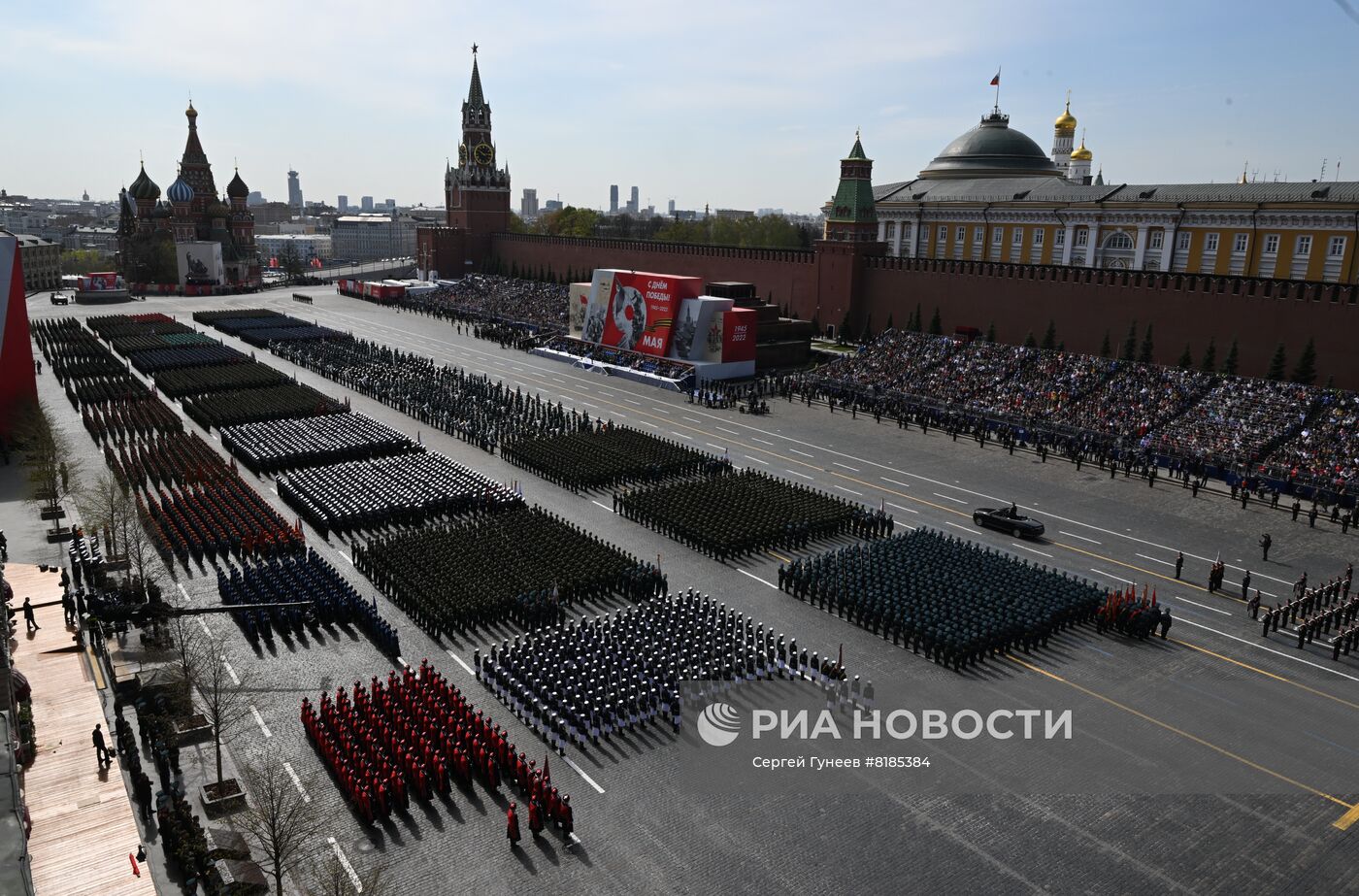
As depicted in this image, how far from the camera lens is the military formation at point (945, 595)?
17.9m

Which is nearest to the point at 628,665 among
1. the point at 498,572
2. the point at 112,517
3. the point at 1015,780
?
the point at 498,572

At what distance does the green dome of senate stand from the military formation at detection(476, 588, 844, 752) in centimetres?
6135

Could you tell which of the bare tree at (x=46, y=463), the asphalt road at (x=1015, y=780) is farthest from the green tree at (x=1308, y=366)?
the bare tree at (x=46, y=463)

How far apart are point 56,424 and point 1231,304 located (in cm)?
4778

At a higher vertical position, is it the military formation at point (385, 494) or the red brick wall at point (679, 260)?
the red brick wall at point (679, 260)

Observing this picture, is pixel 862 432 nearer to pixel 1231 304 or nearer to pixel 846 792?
pixel 1231 304

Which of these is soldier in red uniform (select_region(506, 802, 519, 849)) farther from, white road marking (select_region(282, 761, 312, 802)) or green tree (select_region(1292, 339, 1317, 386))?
green tree (select_region(1292, 339, 1317, 386))

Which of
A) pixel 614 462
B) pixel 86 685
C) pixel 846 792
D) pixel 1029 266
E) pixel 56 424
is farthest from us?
pixel 1029 266

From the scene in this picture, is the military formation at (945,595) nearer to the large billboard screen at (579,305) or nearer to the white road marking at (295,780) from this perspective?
the white road marking at (295,780)

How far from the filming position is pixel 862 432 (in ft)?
121

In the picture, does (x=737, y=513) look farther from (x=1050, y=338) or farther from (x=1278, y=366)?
(x=1050, y=338)

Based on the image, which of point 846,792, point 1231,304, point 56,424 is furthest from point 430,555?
point 1231,304

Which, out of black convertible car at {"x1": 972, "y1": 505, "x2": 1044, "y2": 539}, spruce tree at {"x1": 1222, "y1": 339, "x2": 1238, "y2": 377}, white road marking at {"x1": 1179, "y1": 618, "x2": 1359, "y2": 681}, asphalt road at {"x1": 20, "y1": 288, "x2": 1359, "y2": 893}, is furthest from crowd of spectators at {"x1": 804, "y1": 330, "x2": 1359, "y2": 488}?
white road marking at {"x1": 1179, "y1": 618, "x2": 1359, "y2": 681}

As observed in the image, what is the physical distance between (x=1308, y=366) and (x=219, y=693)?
37.8 m
